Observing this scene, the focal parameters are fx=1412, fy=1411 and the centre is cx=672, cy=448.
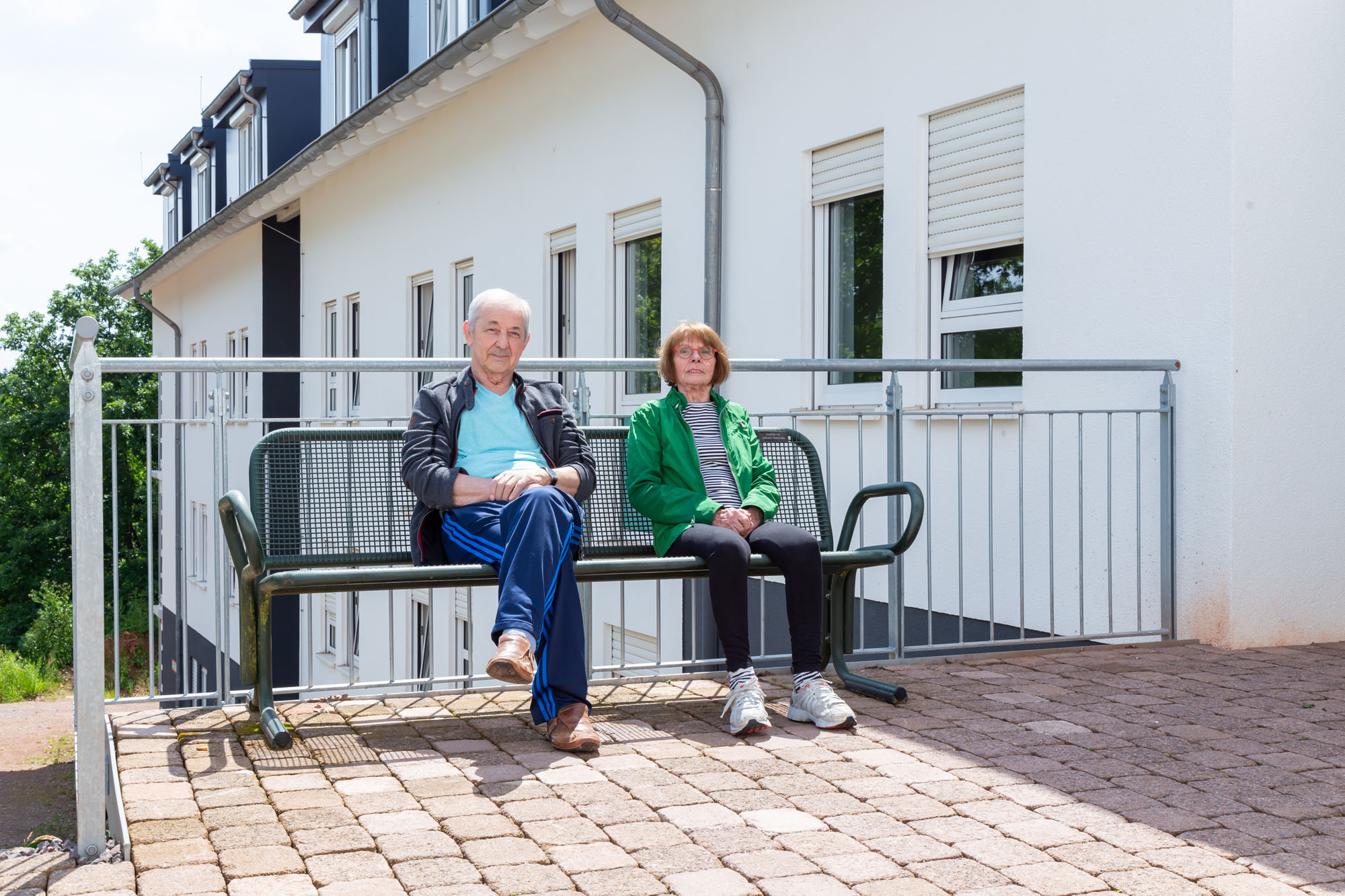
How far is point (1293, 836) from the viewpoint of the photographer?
11.2ft

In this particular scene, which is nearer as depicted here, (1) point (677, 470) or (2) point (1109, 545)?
(1) point (677, 470)

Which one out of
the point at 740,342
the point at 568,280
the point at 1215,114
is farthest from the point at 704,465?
the point at 568,280

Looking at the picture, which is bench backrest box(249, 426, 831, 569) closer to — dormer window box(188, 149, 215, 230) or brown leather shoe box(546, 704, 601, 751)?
brown leather shoe box(546, 704, 601, 751)

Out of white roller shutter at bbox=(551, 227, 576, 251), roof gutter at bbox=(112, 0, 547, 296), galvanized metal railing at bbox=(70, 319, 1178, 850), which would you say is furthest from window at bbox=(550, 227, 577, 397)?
galvanized metal railing at bbox=(70, 319, 1178, 850)

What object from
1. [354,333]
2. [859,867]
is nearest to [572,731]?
[859,867]

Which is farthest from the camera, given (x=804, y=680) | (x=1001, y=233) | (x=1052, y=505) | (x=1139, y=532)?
(x=1001, y=233)

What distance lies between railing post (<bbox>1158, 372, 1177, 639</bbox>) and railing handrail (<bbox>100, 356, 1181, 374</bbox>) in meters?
0.13

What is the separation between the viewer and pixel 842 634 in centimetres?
534

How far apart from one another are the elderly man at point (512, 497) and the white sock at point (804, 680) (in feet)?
2.34

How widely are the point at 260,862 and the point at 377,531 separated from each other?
1.84 m

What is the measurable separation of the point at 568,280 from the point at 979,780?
9.58 metres

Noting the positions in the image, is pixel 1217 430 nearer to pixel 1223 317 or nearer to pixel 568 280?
pixel 1223 317

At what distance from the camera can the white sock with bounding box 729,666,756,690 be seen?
4.61 meters

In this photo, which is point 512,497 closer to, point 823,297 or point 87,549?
point 87,549
